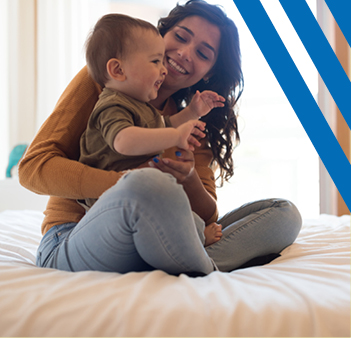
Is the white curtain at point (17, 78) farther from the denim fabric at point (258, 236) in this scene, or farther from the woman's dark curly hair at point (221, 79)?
the denim fabric at point (258, 236)

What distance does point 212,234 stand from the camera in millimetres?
1020

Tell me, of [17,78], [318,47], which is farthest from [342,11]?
[17,78]

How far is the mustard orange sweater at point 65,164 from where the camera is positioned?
0.86 m

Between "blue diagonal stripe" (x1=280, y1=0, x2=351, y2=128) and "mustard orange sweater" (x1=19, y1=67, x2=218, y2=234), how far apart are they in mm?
509

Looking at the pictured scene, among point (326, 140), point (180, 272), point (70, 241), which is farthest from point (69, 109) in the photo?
point (326, 140)

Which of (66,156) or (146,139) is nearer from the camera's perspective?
(146,139)

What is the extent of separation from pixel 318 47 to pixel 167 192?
0.35 metres

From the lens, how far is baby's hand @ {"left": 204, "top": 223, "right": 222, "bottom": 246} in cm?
101

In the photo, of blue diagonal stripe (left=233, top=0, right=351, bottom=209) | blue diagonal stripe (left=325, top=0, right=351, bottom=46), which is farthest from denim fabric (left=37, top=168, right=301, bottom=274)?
blue diagonal stripe (left=325, top=0, right=351, bottom=46)

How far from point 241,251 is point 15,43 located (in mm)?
2985

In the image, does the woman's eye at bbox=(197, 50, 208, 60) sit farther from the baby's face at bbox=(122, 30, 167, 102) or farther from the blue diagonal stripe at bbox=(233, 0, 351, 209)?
the blue diagonal stripe at bbox=(233, 0, 351, 209)

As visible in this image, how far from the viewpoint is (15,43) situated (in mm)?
3174

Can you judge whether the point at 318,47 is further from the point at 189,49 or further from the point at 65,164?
the point at 189,49

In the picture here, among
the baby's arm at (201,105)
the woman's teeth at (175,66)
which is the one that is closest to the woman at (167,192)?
the woman's teeth at (175,66)
